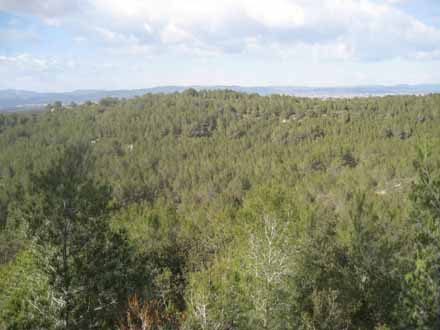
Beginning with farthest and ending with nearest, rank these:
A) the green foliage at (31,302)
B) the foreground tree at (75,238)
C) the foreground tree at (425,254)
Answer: the foreground tree at (425,254) < the foreground tree at (75,238) < the green foliage at (31,302)

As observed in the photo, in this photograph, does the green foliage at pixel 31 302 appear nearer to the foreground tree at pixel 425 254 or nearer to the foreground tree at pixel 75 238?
the foreground tree at pixel 75 238

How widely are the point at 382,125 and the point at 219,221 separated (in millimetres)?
55279

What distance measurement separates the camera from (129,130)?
93562 mm

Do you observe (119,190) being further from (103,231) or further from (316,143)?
(103,231)

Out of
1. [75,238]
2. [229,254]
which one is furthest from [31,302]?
[229,254]

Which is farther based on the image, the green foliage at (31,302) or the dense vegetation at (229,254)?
the dense vegetation at (229,254)

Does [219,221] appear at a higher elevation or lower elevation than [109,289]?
lower

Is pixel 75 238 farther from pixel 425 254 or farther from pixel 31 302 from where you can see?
pixel 425 254

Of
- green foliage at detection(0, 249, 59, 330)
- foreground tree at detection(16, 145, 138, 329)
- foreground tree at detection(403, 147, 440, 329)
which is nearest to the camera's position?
green foliage at detection(0, 249, 59, 330)

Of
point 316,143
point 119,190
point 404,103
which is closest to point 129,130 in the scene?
point 119,190

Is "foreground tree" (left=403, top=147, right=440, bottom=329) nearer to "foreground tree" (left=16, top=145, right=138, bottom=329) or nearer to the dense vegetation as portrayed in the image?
the dense vegetation

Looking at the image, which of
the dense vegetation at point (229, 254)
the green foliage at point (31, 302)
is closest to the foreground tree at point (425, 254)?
the dense vegetation at point (229, 254)

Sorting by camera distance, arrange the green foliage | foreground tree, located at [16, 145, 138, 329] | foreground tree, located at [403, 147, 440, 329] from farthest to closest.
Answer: foreground tree, located at [403, 147, 440, 329], foreground tree, located at [16, 145, 138, 329], the green foliage

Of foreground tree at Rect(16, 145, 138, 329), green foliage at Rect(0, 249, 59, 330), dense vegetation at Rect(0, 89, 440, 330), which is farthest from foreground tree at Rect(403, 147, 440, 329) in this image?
green foliage at Rect(0, 249, 59, 330)
